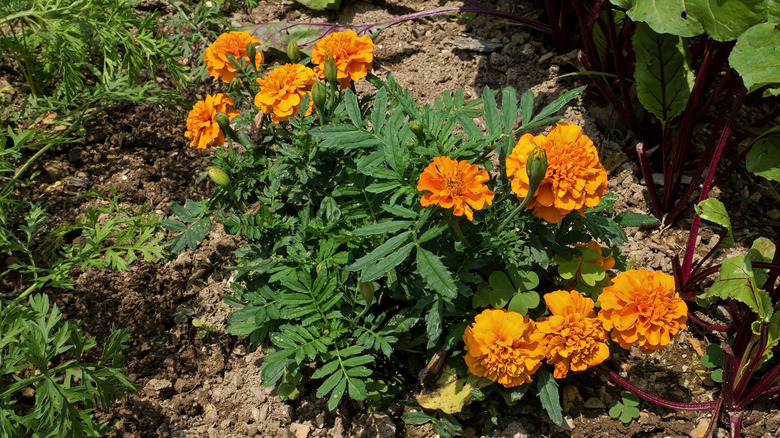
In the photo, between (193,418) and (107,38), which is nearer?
(193,418)

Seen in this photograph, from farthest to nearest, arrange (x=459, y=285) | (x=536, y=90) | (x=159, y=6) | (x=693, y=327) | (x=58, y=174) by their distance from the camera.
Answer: (x=159, y=6), (x=536, y=90), (x=58, y=174), (x=693, y=327), (x=459, y=285)

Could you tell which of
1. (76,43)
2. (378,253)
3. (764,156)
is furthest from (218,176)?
(764,156)

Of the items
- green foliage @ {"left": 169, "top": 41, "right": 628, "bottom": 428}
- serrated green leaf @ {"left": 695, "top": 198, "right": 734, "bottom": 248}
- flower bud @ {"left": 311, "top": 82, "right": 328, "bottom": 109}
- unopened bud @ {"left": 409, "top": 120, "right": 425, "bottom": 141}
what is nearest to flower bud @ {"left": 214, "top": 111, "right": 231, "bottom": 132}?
green foliage @ {"left": 169, "top": 41, "right": 628, "bottom": 428}

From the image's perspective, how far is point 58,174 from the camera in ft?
9.02

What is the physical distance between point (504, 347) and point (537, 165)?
59cm

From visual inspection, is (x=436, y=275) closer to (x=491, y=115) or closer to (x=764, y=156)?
(x=491, y=115)

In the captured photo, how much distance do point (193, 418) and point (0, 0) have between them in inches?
76.4

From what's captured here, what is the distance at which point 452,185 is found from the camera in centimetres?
152

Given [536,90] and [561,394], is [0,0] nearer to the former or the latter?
[536,90]

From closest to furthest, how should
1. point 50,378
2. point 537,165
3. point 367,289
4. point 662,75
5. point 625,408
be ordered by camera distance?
point 537,165, point 367,289, point 50,378, point 625,408, point 662,75

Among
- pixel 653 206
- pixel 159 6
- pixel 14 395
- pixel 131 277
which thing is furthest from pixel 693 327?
pixel 159 6

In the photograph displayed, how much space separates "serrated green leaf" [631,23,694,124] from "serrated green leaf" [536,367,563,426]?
1201 millimetres

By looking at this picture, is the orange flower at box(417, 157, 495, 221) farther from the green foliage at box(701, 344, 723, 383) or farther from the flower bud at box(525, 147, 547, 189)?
the green foliage at box(701, 344, 723, 383)

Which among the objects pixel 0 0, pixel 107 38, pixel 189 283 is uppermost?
pixel 0 0
